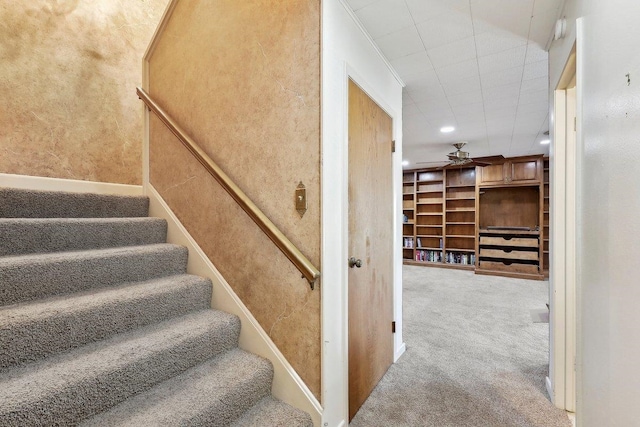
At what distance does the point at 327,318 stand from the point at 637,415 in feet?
3.53

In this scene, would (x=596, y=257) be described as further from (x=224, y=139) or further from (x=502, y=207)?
(x=502, y=207)

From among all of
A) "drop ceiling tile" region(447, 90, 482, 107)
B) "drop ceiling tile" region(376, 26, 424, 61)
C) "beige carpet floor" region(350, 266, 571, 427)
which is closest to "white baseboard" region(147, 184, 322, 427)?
"beige carpet floor" region(350, 266, 571, 427)

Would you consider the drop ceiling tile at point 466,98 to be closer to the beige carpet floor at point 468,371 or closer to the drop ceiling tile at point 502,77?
the drop ceiling tile at point 502,77

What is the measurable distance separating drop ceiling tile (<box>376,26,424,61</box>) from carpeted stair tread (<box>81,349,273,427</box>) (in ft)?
7.35

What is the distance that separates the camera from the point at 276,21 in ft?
5.34

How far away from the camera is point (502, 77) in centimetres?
262

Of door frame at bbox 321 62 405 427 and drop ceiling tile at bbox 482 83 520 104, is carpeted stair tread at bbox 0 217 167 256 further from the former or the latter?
drop ceiling tile at bbox 482 83 520 104

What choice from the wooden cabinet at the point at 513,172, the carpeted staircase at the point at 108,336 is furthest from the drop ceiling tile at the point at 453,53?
the wooden cabinet at the point at 513,172

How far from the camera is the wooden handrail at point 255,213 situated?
1.40 meters

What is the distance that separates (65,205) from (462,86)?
11.2ft

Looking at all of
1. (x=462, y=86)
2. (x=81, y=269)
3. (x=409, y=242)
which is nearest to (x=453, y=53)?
(x=462, y=86)

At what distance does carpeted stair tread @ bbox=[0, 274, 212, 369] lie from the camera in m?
1.16

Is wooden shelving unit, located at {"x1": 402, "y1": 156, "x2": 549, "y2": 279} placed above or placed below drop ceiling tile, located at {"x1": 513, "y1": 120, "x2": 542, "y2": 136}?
below

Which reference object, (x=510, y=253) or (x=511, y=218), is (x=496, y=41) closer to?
(x=510, y=253)
